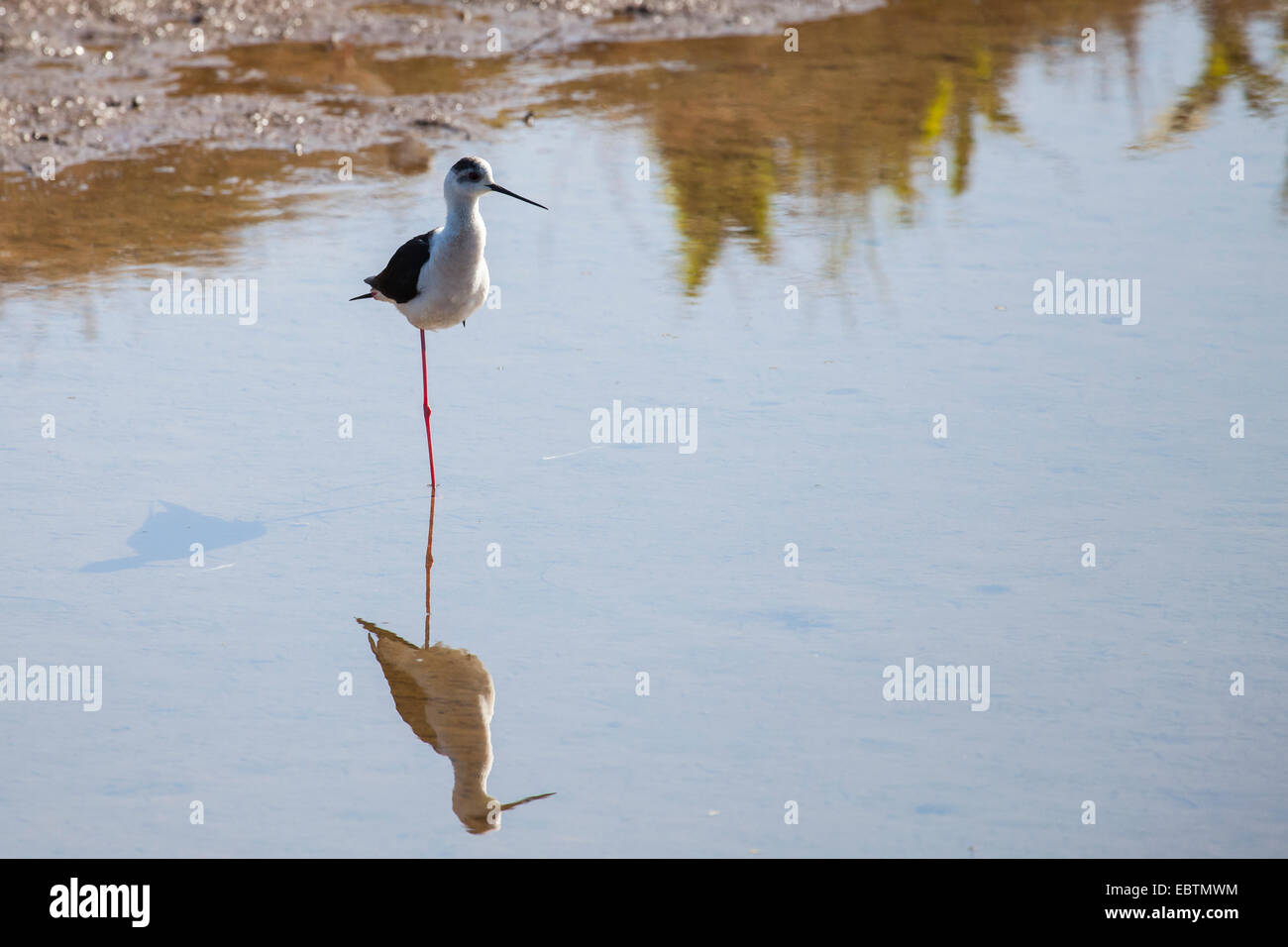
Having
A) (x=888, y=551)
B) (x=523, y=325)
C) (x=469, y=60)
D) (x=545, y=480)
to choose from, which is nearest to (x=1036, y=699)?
(x=888, y=551)

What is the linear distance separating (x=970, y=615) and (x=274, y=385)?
3.33m

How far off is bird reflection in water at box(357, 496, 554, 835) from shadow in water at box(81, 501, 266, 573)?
775mm

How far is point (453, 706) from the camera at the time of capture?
4.94 m

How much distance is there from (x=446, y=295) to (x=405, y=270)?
0.81 ft

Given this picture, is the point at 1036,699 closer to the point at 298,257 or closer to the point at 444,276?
the point at 444,276

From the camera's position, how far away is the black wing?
655 centimetres

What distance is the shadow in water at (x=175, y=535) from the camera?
5.68 metres

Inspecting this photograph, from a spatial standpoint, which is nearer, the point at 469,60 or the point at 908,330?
the point at 908,330

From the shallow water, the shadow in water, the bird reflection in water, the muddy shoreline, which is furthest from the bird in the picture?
the muddy shoreline

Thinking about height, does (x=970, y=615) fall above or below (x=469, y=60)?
below

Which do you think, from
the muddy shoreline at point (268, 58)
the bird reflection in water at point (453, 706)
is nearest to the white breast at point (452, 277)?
the bird reflection in water at point (453, 706)

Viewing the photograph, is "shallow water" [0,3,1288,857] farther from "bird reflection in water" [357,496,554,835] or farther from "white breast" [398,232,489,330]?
"white breast" [398,232,489,330]

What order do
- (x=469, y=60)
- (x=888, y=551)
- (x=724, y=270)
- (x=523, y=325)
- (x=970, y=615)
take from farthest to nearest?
(x=469, y=60) < (x=724, y=270) < (x=523, y=325) < (x=888, y=551) < (x=970, y=615)

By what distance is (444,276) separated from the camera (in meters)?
6.45
